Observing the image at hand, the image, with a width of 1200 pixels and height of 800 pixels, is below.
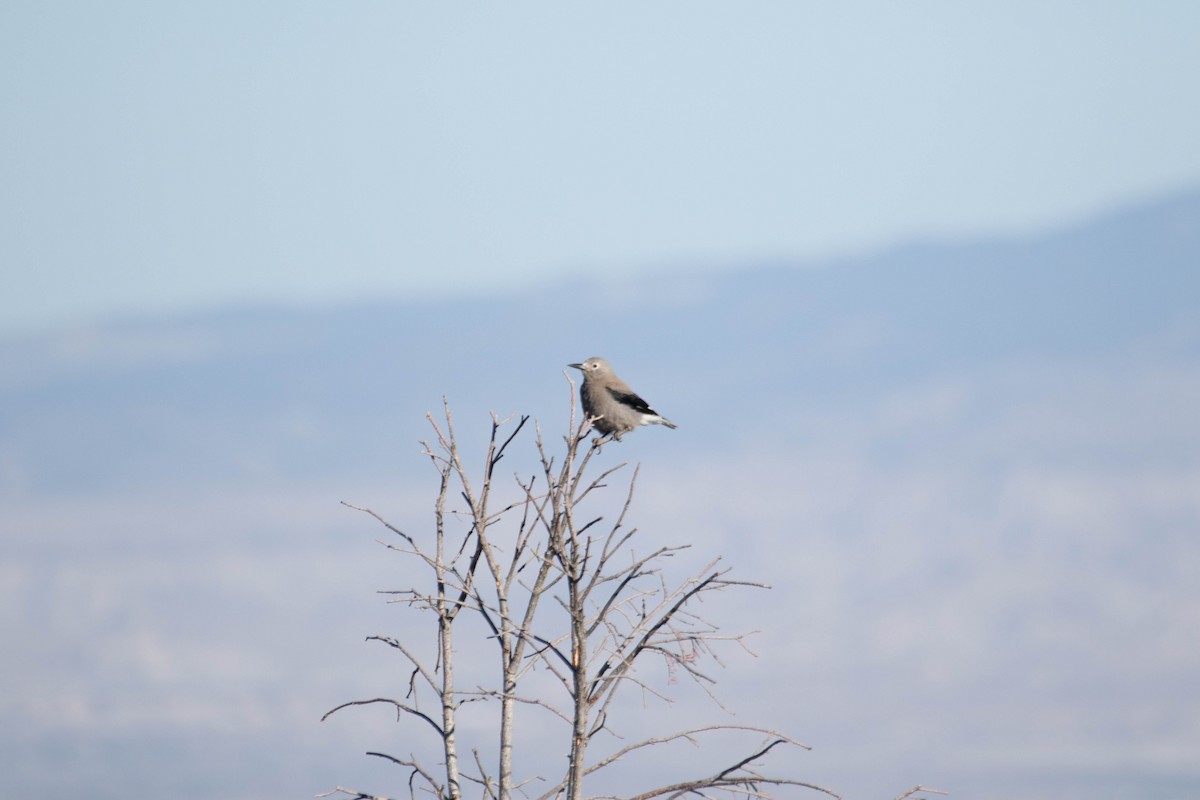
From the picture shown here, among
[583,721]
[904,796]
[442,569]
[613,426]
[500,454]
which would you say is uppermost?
[613,426]

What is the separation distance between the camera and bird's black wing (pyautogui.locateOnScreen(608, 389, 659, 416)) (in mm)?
18281

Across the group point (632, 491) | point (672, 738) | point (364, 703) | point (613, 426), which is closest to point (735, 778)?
point (672, 738)

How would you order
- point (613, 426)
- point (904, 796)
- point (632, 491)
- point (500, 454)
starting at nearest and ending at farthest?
point (904, 796) < point (632, 491) < point (500, 454) < point (613, 426)

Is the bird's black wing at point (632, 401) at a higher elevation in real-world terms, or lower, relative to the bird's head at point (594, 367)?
lower

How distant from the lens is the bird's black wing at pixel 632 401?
18281mm

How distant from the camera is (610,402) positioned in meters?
18.1

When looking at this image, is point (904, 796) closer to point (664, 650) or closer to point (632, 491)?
point (664, 650)

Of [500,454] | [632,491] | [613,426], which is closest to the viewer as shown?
[632,491]

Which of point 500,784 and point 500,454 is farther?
point 500,454

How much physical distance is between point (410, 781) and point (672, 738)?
1.55 metres

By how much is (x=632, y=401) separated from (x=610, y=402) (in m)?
0.46

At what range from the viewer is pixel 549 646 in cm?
830

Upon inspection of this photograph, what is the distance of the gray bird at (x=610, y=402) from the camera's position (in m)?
17.9

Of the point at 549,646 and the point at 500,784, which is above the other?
the point at 549,646
